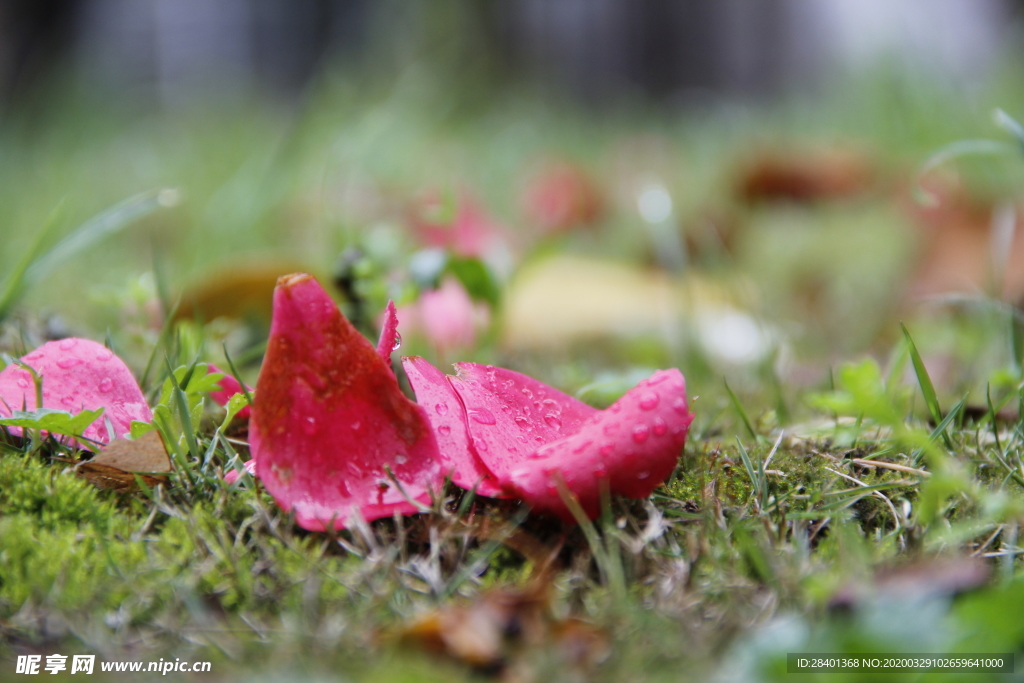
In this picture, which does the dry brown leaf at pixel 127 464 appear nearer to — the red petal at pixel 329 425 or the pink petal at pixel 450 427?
the red petal at pixel 329 425

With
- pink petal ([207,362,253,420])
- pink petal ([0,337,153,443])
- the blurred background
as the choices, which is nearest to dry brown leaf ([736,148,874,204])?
the blurred background

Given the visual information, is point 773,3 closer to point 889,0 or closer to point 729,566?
point 889,0

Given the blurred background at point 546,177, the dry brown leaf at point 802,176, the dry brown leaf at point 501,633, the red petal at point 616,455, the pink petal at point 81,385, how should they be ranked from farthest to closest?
the dry brown leaf at point 802,176
the blurred background at point 546,177
the pink petal at point 81,385
the red petal at point 616,455
the dry brown leaf at point 501,633

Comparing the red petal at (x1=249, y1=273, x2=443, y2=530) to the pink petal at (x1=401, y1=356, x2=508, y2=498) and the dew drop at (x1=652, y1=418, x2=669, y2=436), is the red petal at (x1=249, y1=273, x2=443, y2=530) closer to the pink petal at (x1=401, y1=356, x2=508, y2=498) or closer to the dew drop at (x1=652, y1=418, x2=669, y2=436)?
the pink petal at (x1=401, y1=356, x2=508, y2=498)

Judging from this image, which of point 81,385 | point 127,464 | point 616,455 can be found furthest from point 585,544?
point 81,385

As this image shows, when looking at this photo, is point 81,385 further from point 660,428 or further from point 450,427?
point 660,428

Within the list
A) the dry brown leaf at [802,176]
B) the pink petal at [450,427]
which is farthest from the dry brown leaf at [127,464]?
the dry brown leaf at [802,176]

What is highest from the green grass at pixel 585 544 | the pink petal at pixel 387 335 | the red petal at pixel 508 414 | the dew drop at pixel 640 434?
the pink petal at pixel 387 335
